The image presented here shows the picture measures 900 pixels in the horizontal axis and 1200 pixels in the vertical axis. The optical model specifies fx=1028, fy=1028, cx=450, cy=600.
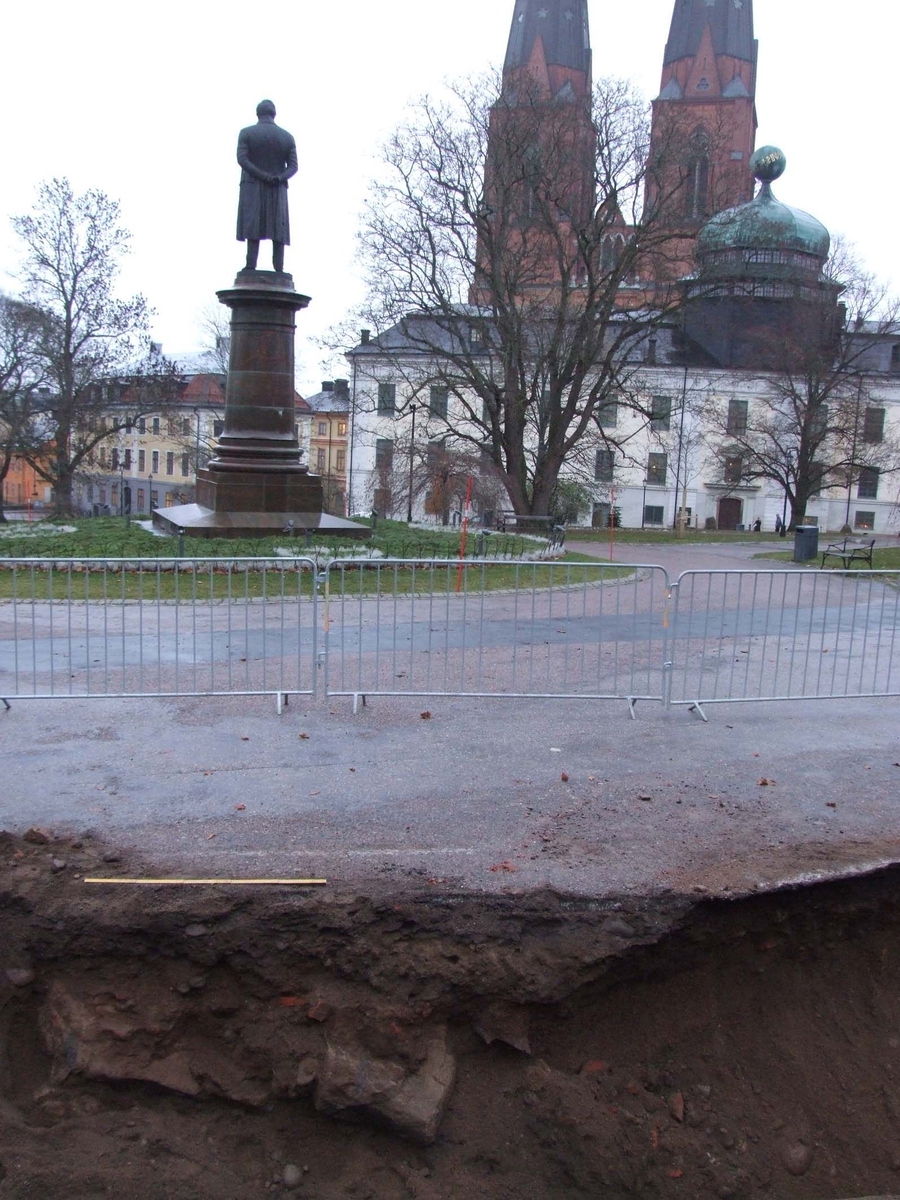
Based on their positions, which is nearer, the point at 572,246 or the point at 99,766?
the point at 99,766

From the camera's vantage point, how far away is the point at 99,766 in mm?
6398

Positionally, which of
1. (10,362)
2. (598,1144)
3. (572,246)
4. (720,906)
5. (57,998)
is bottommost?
(598,1144)

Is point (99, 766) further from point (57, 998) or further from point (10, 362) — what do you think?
point (10, 362)

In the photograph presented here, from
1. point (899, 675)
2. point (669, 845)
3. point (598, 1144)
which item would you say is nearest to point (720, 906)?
point (669, 845)

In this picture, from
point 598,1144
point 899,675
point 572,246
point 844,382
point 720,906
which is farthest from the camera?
point 844,382

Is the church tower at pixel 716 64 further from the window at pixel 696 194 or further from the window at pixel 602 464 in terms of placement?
the window at pixel 696 194

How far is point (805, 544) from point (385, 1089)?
26.9 m

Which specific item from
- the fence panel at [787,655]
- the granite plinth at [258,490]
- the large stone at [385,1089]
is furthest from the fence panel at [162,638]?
the granite plinth at [258,490]

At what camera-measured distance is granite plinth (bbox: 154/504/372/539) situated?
1819 centimetres

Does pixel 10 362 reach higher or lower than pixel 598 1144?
higher

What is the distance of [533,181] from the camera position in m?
30.8

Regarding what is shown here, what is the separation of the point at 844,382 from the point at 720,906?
161 ft

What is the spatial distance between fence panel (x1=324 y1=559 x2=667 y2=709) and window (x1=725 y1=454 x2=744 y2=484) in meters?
43.4

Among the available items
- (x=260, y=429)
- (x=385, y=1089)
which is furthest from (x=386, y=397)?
(x=385, y=1089)
